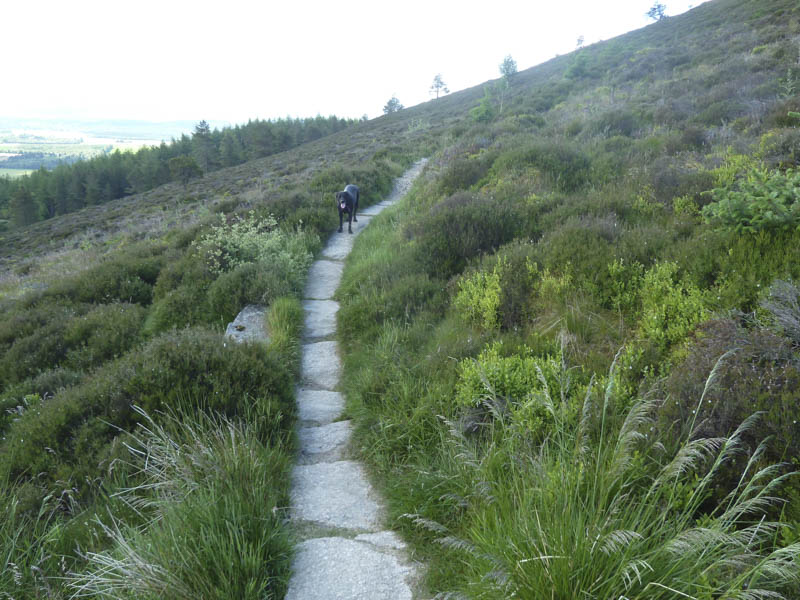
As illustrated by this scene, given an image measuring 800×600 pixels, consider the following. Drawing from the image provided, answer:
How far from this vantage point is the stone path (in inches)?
103

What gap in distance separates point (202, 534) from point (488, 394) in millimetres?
2288

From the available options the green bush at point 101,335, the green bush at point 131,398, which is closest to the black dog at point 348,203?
the green bush at point 101,335

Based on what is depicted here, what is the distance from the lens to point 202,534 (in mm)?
2488

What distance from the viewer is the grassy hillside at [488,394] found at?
213 centimetres

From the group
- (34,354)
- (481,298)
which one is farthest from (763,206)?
(34,354)

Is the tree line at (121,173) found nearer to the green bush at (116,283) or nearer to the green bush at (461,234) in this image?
the green bush at (116,283)

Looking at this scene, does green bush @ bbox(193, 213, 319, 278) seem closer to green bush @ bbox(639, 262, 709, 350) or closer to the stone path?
the stone path

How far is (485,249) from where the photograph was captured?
23.4ft

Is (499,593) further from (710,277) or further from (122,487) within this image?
(710,277)

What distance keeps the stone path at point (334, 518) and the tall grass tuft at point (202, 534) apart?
0.18m

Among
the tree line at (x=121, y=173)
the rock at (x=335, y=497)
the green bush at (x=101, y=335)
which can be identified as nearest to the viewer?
the rock at (x=335, y=497)

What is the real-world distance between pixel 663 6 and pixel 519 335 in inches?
3065

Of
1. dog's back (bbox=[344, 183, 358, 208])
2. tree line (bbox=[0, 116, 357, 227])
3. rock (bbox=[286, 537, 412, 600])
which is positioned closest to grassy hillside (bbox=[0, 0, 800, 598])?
rock (bbox=[286, 537, 412, 600])

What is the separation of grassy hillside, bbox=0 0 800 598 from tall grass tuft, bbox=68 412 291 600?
22 millimetres
